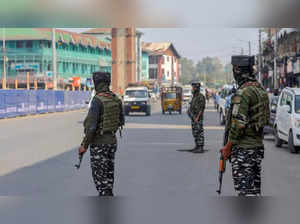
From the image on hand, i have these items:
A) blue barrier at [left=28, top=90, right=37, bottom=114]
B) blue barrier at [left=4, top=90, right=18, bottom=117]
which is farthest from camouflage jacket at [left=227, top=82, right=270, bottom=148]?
blue barrier at [left=28, top=90, right=37, bottom=114]

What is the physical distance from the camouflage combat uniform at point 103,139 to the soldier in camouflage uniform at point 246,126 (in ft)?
4.78

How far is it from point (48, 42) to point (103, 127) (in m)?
90.2

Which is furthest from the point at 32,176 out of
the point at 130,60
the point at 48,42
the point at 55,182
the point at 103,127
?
the point at 130,60

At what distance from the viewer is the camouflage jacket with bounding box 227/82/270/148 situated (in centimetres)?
636

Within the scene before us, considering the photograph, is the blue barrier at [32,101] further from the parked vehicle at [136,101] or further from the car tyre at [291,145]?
the car tyre at [291,145]

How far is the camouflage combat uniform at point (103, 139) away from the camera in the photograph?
7.37 metres

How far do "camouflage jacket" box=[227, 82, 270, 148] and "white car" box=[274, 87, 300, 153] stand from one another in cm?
1048

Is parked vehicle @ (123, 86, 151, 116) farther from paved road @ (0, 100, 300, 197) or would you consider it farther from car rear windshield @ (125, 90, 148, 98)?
paved road @ (0, 100, 300, 197)

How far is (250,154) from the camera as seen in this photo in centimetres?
649

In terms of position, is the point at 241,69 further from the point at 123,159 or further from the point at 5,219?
the point at 123,159

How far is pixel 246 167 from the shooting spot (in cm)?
652

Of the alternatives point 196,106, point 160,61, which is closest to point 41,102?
point 196,106

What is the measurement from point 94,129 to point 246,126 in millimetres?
1739

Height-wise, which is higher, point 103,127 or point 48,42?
point 48,42
